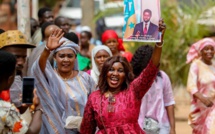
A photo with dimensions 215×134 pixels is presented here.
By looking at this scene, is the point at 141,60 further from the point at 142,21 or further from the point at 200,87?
the point at 200,87

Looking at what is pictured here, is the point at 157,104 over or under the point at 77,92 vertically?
under

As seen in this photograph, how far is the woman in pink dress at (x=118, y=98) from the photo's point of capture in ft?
24.2

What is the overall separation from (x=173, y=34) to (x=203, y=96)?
4.67 metres

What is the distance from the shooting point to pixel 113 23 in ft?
98.4

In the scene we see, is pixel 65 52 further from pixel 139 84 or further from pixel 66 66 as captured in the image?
pixel 139 84

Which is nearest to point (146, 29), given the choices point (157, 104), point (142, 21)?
point (142, 21)

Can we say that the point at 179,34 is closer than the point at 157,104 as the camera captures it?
No

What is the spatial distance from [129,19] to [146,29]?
0.25 metres

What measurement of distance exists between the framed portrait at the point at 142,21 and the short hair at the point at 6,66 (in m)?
1.78

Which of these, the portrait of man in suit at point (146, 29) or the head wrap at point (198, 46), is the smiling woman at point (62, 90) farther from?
the head wrap at point (198, 46)

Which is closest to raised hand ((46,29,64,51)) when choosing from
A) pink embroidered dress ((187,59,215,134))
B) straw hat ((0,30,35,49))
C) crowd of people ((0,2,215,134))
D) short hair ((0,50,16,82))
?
crowd of people ((0,2,215,134))

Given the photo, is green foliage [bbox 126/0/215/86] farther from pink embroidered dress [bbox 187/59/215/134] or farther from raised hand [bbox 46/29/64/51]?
raised hand [bbox 46/29/64/51]

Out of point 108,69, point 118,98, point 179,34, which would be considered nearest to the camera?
point 118,98

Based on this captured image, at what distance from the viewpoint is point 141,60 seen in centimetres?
895
